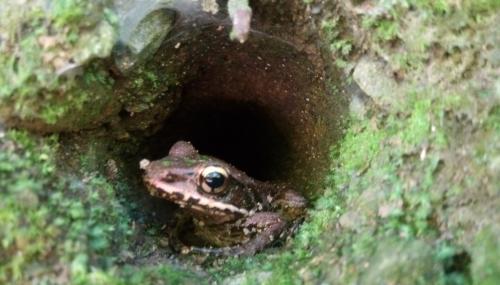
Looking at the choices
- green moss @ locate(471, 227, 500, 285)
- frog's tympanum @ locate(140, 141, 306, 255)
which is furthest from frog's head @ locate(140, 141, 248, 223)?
green moss @ locate(471, 227, 500, 285)

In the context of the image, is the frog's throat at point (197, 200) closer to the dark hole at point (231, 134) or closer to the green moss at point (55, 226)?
the green moss at point (55, 226)

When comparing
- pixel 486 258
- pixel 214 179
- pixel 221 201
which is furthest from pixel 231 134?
pixel 486 258

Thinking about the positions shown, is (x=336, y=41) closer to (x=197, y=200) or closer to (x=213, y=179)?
(x=213, y=179)

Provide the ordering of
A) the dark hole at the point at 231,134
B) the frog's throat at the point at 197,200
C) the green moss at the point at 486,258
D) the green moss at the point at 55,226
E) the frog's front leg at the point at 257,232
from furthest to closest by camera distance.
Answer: the dark hole at the point at 231,134 < the frog's front leg at the point at 257,232 < the frog's throat at the point at 197,200 < the green moss at the point at 55,226 < the green moss at the point at 486,258

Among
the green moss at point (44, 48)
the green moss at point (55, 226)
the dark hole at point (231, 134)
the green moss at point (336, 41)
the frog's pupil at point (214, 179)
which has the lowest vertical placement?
the dark hole at point (231, 134)

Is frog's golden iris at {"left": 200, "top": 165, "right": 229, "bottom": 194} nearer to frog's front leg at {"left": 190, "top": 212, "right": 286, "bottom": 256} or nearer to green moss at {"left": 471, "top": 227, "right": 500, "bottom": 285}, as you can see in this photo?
frog's front leg at {"left": 190, "top": 212, "right": 286, "bottom": 256}

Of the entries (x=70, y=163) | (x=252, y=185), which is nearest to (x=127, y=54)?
(x=70, y=163)

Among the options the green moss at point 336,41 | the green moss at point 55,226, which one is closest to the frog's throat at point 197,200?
the green moss at point 55,226
